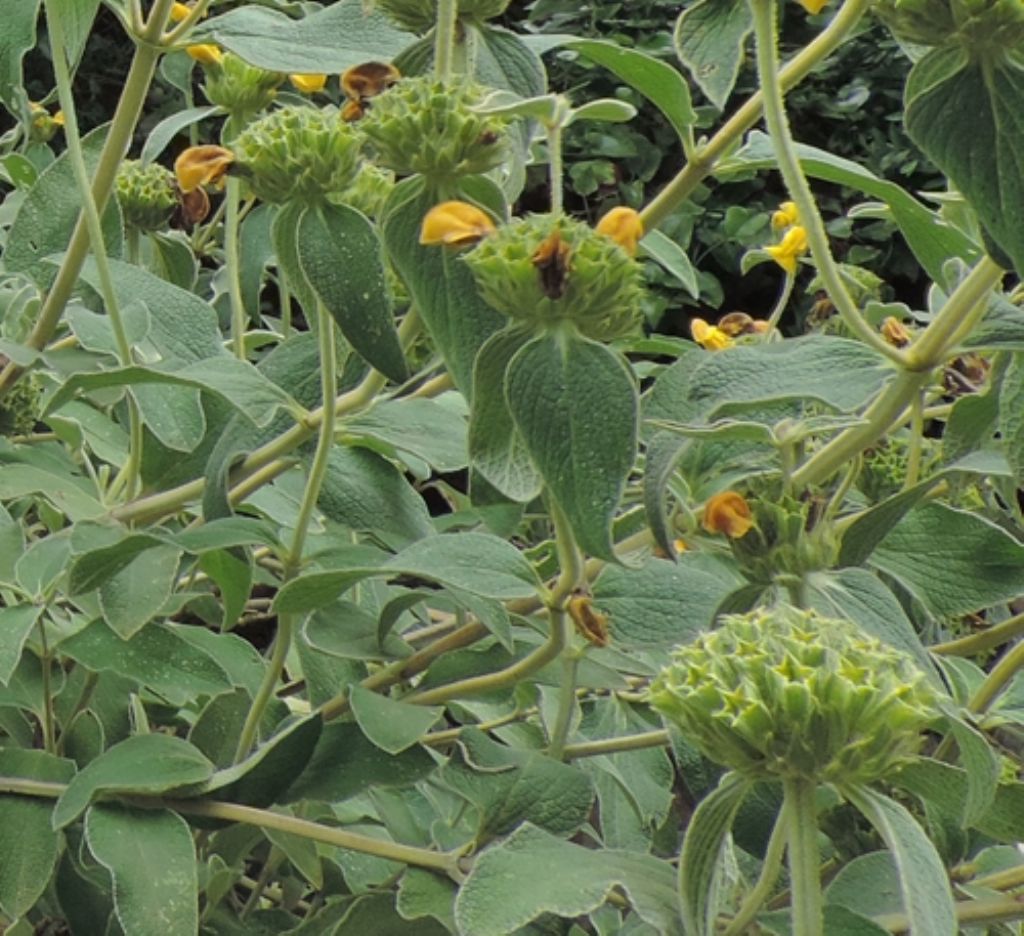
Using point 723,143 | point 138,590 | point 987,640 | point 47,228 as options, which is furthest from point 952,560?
point 47,228

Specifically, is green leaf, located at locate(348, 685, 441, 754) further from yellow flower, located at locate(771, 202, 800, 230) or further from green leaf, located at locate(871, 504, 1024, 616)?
yellow flower, located at locate(771, 202, 800, 230)

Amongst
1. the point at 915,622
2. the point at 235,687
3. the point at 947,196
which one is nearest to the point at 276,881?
the point at 235,687

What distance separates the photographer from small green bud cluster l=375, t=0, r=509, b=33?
0.47 metres

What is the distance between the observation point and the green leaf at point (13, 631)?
0.46 m

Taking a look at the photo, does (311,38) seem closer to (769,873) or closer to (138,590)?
(138,590)

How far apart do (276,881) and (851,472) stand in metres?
0.34

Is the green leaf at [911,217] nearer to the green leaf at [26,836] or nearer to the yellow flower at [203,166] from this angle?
the yellow flower at [203,166]

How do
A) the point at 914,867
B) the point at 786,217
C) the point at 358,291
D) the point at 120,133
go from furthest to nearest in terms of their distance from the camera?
the point at 786,217, the point at 120,133, the point at 358,291, the point at 914,867

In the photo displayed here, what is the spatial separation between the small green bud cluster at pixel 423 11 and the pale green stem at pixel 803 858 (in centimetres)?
28

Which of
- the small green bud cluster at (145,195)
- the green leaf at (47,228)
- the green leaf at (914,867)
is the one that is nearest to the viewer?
the green leaf at (914,867)

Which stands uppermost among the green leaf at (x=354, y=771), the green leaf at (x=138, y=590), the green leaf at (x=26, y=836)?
the green leaf at (x=138, y=590)

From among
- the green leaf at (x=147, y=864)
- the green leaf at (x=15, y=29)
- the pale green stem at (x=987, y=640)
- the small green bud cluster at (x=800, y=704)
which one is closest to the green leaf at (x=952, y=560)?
the pale green stem at (x=987, y=640)

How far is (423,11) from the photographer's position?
18.8 inches

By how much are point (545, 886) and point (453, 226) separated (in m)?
0.17
